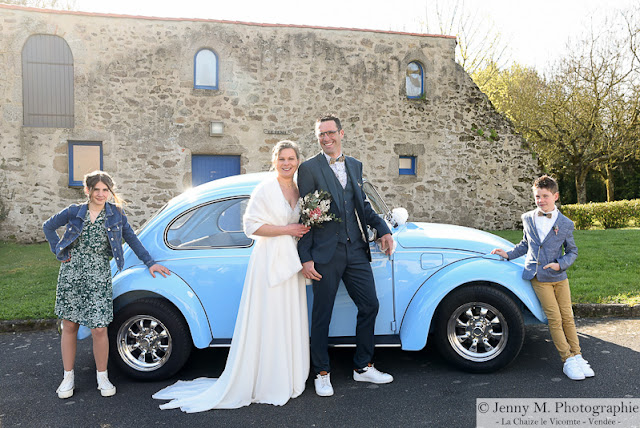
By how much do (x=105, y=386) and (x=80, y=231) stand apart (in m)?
1.26

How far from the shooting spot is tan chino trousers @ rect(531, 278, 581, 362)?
4.21 meters

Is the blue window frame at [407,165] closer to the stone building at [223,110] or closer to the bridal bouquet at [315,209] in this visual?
the stone building at [223,110]

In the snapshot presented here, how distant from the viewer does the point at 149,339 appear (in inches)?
169

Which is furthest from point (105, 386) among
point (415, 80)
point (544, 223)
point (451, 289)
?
point (415, 80)

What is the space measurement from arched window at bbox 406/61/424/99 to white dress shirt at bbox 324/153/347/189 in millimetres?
10732

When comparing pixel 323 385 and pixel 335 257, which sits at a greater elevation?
pixel 335 257

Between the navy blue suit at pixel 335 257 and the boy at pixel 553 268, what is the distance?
4.61 feet

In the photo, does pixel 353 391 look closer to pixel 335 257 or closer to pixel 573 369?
pixel 335 257

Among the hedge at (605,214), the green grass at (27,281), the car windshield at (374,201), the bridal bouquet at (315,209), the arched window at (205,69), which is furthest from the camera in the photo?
the hedge at (605,214)

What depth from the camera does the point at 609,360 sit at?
4469mm

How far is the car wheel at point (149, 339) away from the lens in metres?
4.22

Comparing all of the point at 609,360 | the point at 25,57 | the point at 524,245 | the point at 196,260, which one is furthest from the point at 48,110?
the point at 609,360

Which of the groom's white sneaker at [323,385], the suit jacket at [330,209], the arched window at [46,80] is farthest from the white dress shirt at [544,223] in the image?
the arched window at [46,80]

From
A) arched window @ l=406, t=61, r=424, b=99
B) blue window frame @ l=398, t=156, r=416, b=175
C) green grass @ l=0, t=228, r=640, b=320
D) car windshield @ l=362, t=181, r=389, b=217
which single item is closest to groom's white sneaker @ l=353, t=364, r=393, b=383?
car windshield @ l=362, t=181, r=389, b=217
